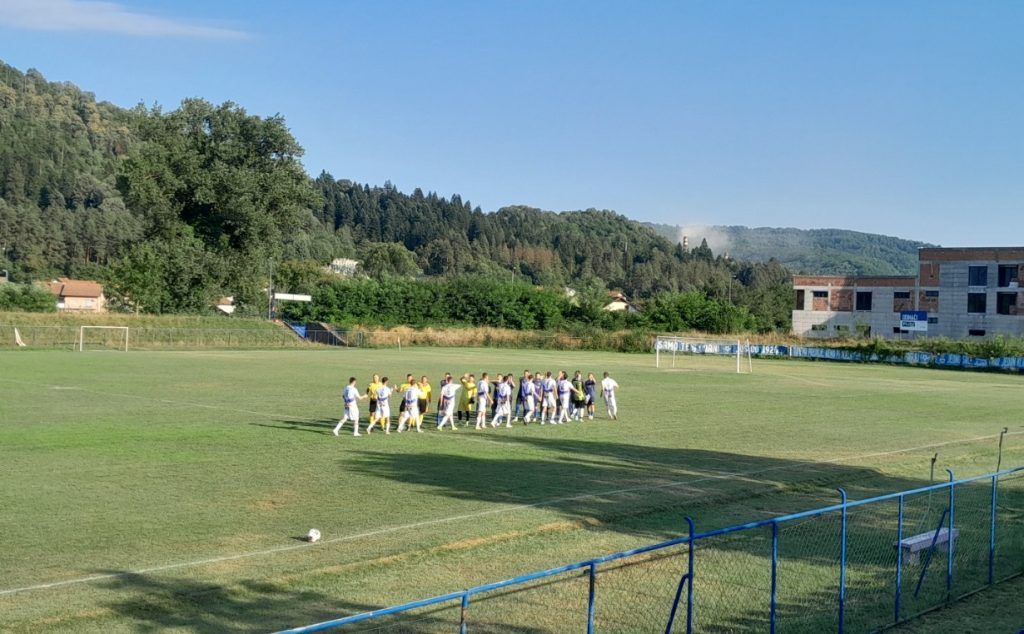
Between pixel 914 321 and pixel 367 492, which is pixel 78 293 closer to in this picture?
pixel 914 321

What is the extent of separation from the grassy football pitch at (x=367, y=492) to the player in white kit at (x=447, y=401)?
71cm

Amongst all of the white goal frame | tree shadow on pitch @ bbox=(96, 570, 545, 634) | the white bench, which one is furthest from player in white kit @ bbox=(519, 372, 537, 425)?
the white goal frame

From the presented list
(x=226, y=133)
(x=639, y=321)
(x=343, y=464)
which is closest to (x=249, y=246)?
(x=226, y=133)

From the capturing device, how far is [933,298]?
99188 millimetres

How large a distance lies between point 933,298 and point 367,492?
90898 millimetres

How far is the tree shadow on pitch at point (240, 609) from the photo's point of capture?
11.5 m

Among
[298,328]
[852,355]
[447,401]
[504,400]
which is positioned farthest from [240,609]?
[298,328]

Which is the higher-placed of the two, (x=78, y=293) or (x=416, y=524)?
(x=78, y=293)

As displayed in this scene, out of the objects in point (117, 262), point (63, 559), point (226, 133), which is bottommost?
point (63, 559)

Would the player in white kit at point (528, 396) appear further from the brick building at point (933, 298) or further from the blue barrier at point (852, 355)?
the brick building at point (933, 298)

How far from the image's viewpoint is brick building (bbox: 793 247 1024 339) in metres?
93.4

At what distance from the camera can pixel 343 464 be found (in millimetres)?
23328

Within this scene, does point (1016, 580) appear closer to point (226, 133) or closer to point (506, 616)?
point (506, 616)

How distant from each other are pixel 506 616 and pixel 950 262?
95.8 meters
